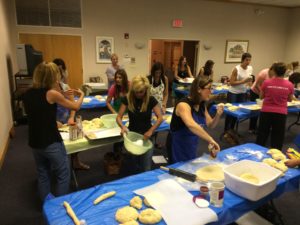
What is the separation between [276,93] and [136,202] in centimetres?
256

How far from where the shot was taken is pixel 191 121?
6.34 feet

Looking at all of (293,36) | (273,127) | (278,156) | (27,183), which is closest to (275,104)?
(273,127)

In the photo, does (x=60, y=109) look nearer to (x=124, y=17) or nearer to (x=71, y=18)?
(x=71, y=18)

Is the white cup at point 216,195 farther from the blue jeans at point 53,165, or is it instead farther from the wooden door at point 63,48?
the wooden door at point 63,48

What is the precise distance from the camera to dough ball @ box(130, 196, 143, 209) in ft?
4.85

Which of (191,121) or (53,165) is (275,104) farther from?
(53,165)

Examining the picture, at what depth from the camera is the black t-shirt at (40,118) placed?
1.93 meters

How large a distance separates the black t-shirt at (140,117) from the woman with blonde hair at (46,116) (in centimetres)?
55

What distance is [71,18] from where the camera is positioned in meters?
6.46

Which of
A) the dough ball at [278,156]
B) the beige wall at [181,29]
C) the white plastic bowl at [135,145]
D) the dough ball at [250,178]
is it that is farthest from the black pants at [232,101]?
the beige wall at [181,29]

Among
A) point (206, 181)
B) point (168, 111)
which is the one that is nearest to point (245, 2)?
point (168, 111)

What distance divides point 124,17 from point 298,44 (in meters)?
6.52

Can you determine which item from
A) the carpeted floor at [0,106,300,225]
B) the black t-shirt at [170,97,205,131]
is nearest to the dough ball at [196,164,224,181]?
the black t-shirt at [170,97,205,131]

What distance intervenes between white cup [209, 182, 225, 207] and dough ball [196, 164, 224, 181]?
26cm
